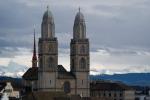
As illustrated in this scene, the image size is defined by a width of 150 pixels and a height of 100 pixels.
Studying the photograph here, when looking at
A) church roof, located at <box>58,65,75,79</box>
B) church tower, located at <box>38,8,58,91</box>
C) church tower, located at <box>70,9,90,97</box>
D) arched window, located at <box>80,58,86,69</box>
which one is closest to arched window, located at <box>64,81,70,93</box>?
church roof, located at <box>58,65,75,79</box>

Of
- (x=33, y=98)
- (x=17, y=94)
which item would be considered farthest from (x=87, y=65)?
(x=33, y=98)

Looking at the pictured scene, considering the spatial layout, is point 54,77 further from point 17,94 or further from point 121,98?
point 121,98

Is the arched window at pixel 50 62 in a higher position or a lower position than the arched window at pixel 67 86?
higher

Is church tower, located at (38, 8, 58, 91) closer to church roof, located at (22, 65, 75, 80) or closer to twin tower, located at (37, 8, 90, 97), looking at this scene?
twin tower, located at (37, 8, 90, 97)

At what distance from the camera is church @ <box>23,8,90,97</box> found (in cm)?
17300

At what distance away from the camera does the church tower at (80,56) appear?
176m

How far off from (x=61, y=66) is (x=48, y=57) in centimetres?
791

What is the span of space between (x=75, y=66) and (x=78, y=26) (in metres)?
8.95

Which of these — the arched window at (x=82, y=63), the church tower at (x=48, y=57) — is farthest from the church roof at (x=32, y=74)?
the arched window at (x=82, y=63)

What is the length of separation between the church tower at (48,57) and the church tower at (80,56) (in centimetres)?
549

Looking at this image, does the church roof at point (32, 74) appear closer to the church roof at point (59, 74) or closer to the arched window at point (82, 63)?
the church roof at point (59, 74)

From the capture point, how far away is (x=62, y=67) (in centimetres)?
17975

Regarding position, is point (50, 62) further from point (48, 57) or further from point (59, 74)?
point (59, 74)

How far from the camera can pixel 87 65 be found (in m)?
177
